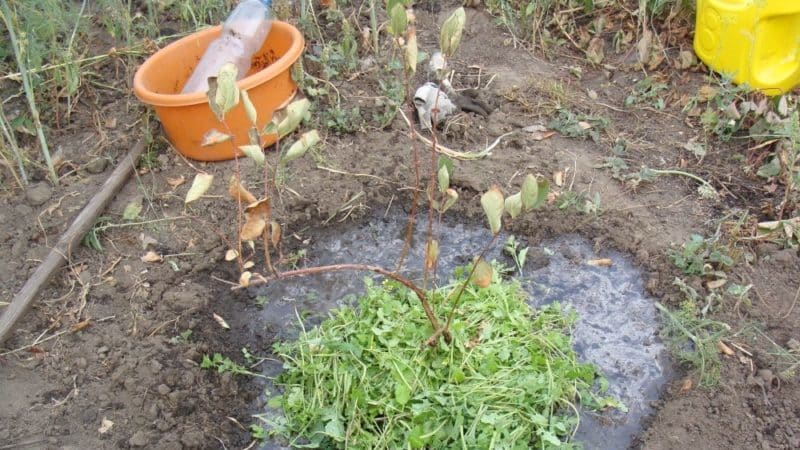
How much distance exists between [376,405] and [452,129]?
4.23 ft

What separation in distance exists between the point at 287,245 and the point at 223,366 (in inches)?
21.6

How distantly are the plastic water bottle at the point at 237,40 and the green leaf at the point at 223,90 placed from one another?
128 centimetres

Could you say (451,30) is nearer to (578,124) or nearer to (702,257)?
(702,257)

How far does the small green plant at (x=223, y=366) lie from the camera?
211cm

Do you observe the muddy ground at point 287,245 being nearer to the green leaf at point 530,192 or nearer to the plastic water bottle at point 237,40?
the plastic water bottle at point 237,40

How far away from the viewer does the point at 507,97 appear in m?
3.04

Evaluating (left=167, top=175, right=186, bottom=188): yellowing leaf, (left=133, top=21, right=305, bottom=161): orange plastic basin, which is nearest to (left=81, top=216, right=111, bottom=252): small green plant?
(left=167, top=175, right=186, bottom=188): yellowing leaf

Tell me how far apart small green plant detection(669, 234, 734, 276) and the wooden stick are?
1.95 m

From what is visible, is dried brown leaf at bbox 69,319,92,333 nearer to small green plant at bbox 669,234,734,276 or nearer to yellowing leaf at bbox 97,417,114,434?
yellowing leaf at bbox 97,417,114,434

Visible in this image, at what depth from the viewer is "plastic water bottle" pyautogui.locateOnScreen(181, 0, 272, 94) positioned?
9.12 feet

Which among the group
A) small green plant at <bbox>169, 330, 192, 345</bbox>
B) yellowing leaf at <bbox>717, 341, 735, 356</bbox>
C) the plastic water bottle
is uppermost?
the plastic water bottle

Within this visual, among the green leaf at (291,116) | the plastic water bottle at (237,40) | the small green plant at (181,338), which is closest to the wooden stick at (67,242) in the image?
the plastic water bottle at (237,40)

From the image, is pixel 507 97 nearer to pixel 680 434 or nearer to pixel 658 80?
pixel 658 80

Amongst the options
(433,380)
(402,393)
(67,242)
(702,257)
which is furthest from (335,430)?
(702,257)
